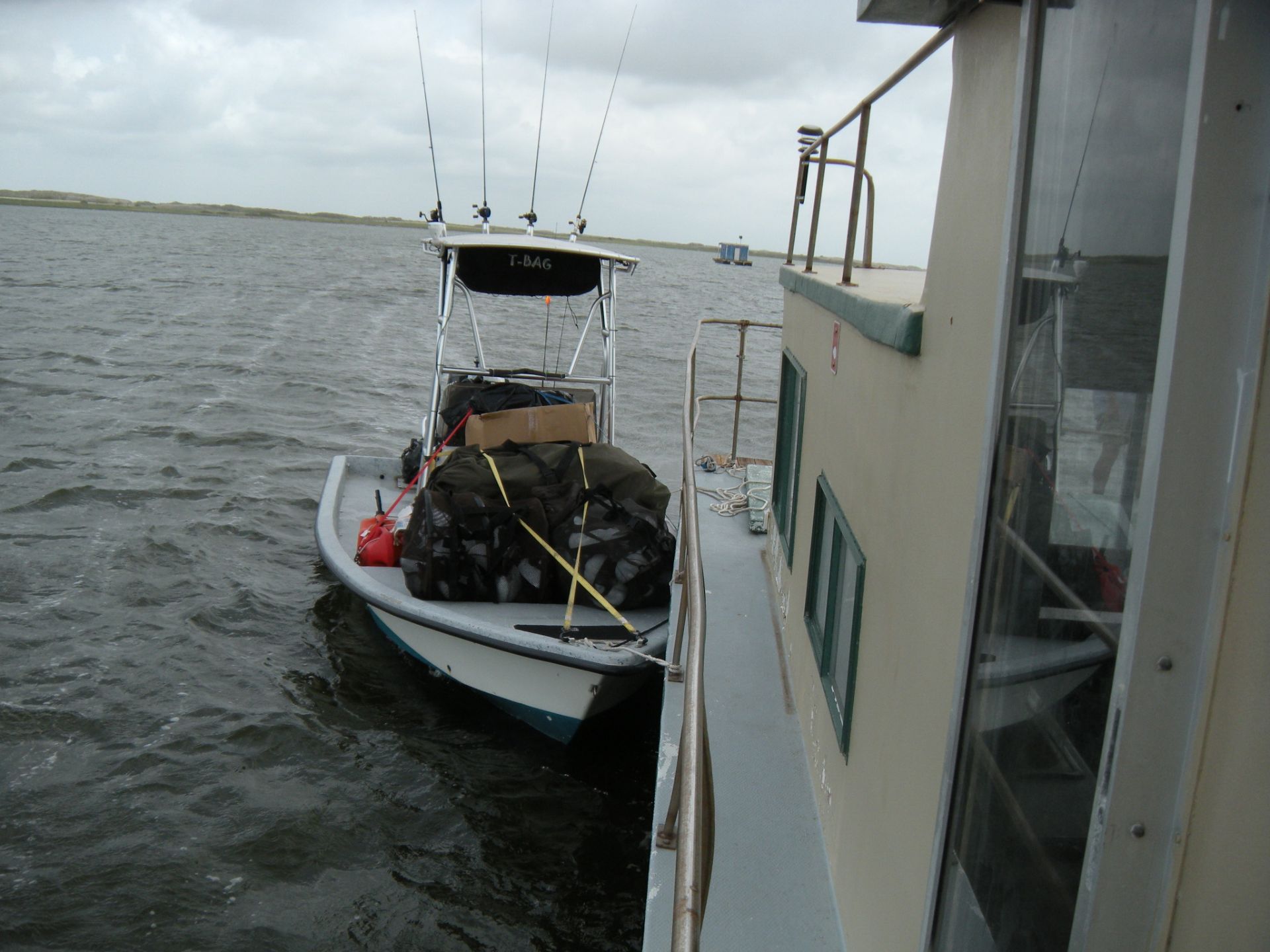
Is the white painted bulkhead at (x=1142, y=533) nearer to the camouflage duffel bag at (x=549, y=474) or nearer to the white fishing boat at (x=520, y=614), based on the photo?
the white fishing boat at (x=520, y=614)

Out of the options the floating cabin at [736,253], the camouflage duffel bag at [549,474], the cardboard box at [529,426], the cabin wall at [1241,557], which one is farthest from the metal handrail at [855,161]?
the floating cabin at [736,253]

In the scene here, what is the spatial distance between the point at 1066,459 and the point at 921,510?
2.87ft

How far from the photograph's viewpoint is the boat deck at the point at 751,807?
3.10m

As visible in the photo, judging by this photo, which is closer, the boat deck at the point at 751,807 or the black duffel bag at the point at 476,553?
the boat deck at the point at 751,807

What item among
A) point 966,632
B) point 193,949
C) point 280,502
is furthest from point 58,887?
point 280,502

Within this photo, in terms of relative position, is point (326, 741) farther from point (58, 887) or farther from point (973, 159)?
point (973, 159)

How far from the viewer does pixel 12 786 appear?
634 cm

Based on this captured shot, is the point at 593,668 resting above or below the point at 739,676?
below

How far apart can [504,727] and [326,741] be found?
1212mm

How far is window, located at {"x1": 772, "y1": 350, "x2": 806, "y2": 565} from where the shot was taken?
16.3 feet

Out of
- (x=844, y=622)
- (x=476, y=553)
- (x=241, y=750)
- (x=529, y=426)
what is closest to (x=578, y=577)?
(x=476, y=553)

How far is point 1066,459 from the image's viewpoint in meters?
1.46

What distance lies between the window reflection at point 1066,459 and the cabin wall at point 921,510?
166 millimetres

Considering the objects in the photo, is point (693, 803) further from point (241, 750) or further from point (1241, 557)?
point (241, 750)
